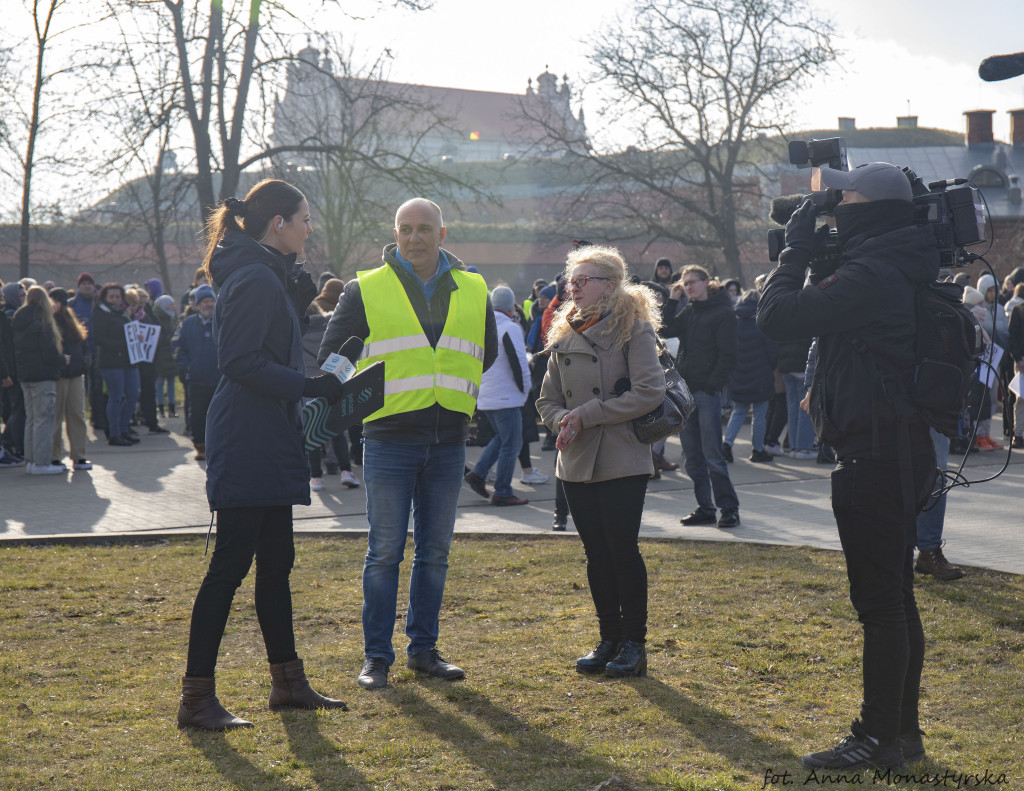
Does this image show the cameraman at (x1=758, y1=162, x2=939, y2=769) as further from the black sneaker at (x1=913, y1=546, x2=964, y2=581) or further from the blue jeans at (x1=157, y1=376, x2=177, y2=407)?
the blue jeans at (x1=157, y1=376, x2=177, y2=407)

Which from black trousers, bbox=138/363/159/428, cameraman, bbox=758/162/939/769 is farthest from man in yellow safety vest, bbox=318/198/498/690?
black trousers, bbox=138/363/159/428

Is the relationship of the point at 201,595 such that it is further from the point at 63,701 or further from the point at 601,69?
the point at 601,69

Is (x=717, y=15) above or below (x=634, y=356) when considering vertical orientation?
above

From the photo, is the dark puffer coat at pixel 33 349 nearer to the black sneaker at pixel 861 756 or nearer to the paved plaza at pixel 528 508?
the paved plaza at pixel 528 508

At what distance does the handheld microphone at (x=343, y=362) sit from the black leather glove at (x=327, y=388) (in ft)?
0.17

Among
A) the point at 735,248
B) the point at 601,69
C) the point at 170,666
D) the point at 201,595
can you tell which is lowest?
the point at 170,666

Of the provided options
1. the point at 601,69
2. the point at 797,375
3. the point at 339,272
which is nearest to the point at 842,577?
the point at 797,375

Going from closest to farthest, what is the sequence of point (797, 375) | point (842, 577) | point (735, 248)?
point (842, 577) < point (797, 375) < point (735, 248)

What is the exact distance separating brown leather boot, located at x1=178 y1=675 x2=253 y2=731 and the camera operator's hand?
2720 millimetres

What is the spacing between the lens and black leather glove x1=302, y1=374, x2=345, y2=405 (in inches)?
176

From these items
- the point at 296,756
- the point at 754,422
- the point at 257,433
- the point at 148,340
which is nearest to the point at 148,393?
the point at 148,340

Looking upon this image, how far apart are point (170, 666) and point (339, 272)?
1228 inches

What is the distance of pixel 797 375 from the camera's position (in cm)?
1291

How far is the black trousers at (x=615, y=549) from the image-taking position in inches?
197
